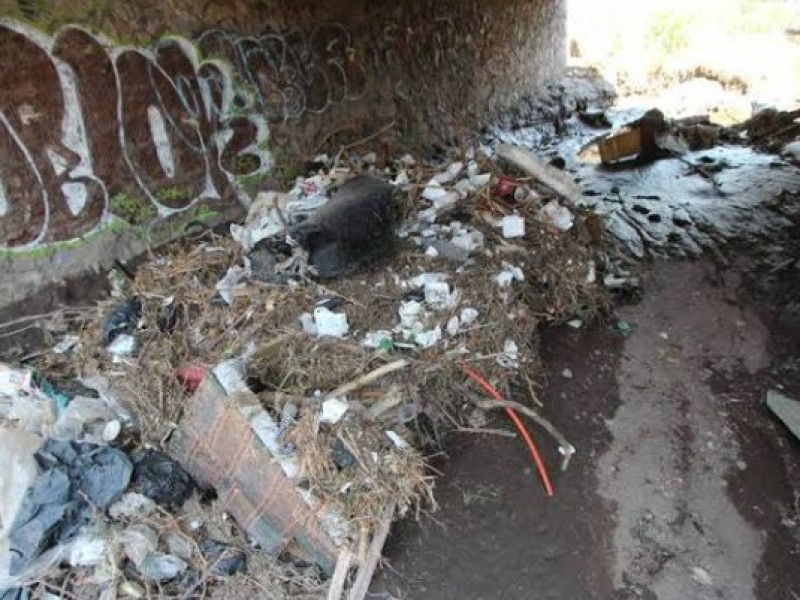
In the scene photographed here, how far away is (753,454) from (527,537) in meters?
1.55

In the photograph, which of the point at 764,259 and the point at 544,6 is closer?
the point at 764,259

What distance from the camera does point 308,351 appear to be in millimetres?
3734

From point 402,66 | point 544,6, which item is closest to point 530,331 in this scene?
point 402,66

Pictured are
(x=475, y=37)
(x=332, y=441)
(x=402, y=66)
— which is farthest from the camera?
(x=475, y=37)

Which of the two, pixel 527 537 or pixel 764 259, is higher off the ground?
pixel 527 537

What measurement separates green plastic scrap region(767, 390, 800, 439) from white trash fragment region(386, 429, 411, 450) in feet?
7.98

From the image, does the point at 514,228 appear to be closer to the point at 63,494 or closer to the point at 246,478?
the point at 246,478

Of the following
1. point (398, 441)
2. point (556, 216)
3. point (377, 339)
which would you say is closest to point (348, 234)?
point (377, 339)

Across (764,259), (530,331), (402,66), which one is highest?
(402,66)

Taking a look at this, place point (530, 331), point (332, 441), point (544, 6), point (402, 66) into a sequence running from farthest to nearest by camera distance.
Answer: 1. point (544, 6)
2. point (402, 66)
3. point (530, 331)
4. point (332, 441)

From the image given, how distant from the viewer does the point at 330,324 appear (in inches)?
154

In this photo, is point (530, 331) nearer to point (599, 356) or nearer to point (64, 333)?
point (599, 356)

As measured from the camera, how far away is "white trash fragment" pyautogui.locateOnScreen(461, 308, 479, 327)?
402 cm

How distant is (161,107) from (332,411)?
138 inches
